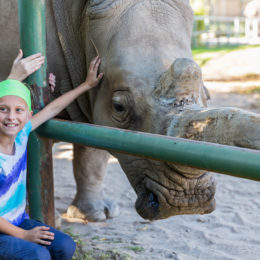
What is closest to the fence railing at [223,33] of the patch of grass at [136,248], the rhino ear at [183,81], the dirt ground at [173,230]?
the dirt ground at [173,230]

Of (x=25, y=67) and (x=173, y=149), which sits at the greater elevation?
(x=25, y=67)

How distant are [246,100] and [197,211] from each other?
6.05 m

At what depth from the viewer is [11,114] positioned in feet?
6.48

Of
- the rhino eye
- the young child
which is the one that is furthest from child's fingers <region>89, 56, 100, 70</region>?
the young child

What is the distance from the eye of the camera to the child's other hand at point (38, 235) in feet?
6.38

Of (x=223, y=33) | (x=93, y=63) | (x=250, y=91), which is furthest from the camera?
(x=223, y=33)

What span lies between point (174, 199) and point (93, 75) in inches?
31.7

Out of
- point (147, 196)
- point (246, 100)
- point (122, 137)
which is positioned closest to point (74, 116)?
point (147, 196)

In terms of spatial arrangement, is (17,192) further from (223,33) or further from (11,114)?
(223,33)

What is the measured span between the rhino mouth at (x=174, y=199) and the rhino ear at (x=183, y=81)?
349 millimetres

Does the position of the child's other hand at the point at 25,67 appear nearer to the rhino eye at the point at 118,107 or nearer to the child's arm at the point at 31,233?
the rhino eye at the point at 118,107

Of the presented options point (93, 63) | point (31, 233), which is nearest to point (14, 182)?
point (31, 233)

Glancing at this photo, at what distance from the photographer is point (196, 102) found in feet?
Answer: 7.41

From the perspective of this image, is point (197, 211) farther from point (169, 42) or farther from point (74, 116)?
point (74, 116)
